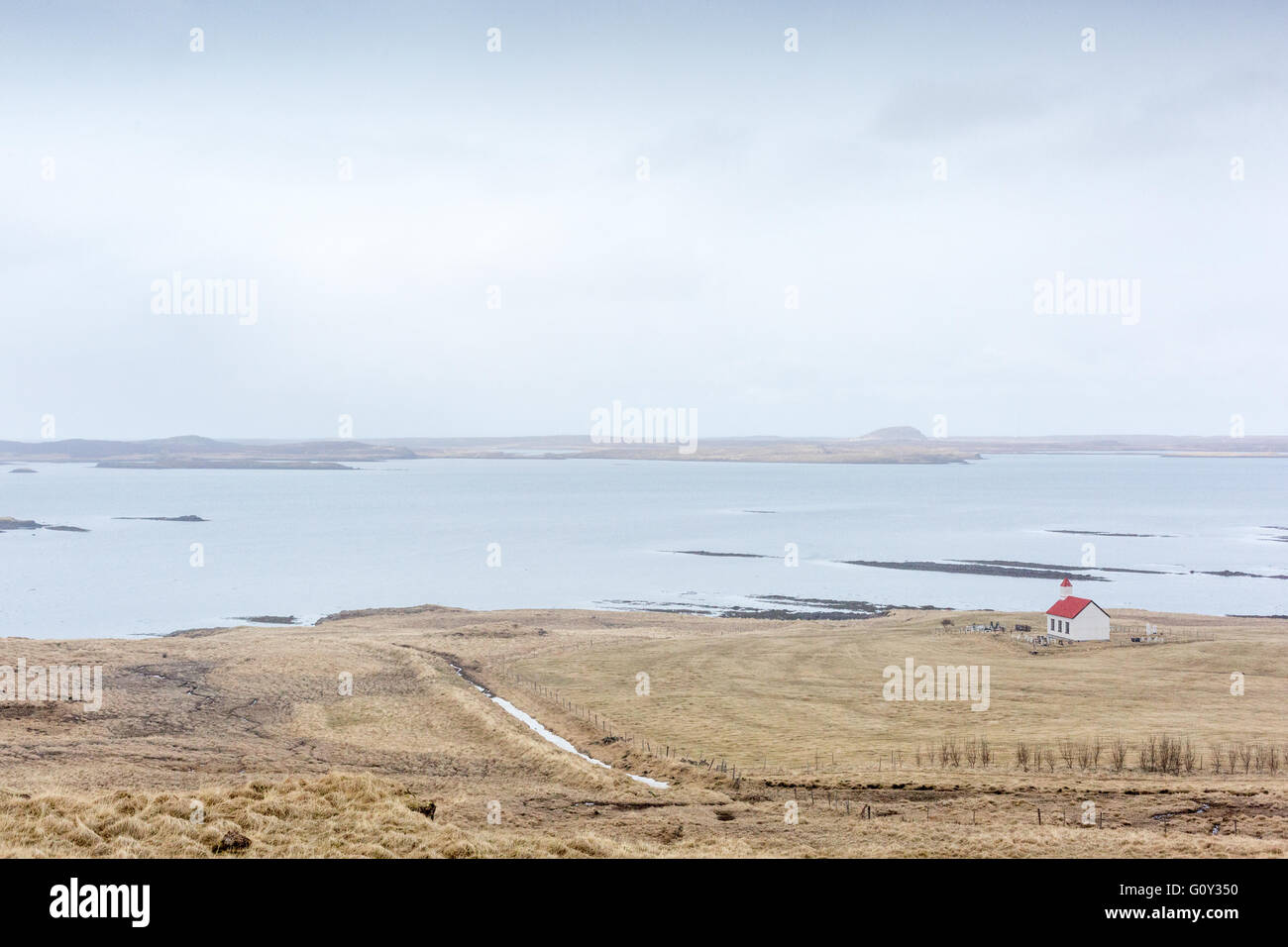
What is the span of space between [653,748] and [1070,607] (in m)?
31.4

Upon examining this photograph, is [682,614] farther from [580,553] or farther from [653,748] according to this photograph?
[580,553]

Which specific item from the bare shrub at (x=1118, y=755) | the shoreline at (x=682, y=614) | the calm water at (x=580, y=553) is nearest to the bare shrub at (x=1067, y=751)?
the bare shrub at (x=1118, y=755)

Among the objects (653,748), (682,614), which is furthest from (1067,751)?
(682,614)

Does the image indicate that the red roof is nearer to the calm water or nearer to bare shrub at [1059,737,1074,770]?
the calm water

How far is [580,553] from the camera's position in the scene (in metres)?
108

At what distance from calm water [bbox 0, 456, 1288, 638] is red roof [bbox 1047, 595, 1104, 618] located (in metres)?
18.7

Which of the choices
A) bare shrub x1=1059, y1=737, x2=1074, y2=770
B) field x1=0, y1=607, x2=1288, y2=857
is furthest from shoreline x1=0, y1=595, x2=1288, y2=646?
bare shrub x1=1059, y1=737, x2=1074, y2=770

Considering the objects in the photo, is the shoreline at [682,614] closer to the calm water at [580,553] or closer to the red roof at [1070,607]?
the calm water at [580,553]

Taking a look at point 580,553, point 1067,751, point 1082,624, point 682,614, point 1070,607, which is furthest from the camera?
point 580,553

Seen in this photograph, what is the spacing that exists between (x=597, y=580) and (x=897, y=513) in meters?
79.1

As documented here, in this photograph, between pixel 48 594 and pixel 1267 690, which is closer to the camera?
pixel 1267 690

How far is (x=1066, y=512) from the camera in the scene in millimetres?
148625

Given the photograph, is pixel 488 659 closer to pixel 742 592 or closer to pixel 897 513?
pixel 742 592
